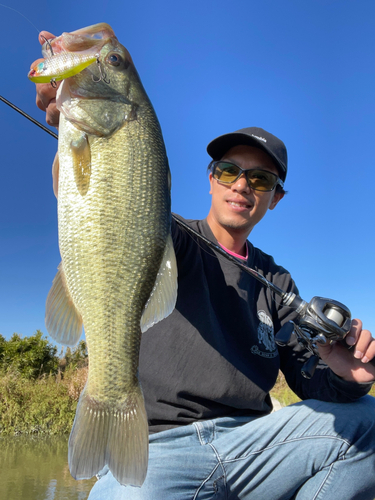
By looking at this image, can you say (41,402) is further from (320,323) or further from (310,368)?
(320,323)

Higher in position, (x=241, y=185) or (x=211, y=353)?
(x=241, y=185)

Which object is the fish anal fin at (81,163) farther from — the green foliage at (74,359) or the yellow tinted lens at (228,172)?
the green foliage at (74,359)

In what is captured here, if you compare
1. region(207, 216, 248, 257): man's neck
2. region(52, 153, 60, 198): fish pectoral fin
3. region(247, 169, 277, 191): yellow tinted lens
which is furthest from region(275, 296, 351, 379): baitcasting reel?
region(52, 153, 60, 198): fish pectoral fin

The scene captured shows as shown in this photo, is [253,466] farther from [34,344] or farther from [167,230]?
[34,344]

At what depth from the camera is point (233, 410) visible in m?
2.70

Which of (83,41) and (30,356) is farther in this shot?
(30,356)

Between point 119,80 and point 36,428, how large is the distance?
8.34m

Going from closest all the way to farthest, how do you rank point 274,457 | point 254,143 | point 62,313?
point 62,313
point 274,457
point 254,143

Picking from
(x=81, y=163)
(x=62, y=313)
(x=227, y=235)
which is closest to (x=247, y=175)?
(x=227, y=235)

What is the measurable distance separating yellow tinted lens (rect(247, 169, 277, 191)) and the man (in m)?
0.72

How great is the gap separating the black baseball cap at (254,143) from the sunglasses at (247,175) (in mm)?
168

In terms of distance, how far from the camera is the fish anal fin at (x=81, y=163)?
162 centimetres

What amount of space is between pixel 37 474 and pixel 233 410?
3.46 metres

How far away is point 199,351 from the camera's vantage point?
2.58m
